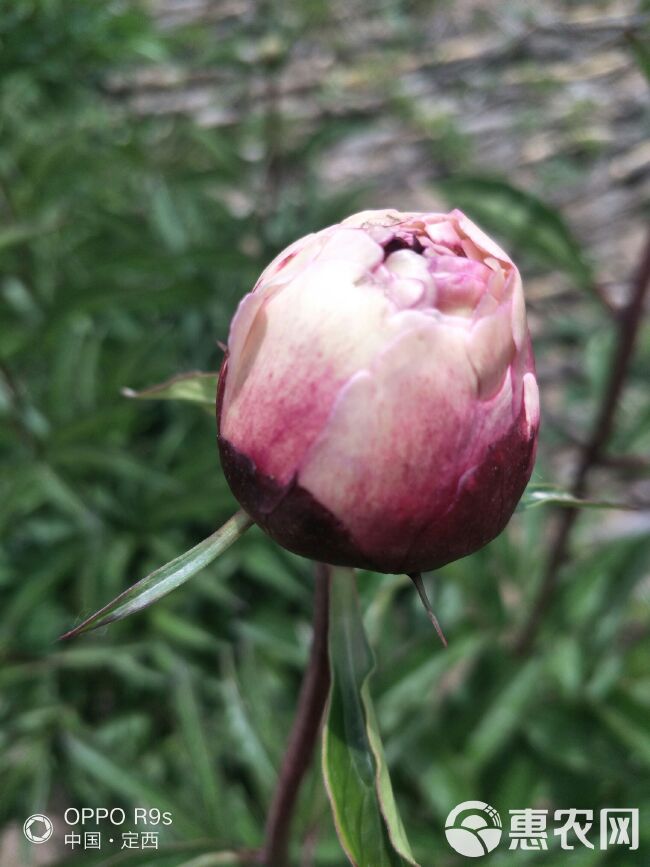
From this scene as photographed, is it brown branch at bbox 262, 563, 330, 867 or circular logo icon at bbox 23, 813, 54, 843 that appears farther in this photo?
circular logo icon at bbox 23, 813, 54, 843

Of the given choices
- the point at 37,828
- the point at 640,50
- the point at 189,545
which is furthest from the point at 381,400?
the point at 189,545

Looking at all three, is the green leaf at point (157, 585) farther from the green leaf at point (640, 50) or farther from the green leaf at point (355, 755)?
the green leaf at point (640, 50)

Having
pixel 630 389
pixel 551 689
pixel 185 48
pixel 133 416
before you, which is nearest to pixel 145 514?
pixel 133 416

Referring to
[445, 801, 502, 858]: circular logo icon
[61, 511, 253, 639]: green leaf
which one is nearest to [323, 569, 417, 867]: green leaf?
[61, 511, 253, 639]: green leaf

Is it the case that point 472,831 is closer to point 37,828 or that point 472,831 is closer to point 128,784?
point 128,784

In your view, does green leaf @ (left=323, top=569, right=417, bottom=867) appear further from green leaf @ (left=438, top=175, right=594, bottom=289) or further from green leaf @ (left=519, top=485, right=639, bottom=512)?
green leaf @ (left=438, top=175, right=594, bottom=289)

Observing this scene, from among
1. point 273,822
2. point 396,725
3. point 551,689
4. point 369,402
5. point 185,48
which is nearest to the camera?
point 369,402

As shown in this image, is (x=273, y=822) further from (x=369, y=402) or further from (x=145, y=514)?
(x=145, y=514)
